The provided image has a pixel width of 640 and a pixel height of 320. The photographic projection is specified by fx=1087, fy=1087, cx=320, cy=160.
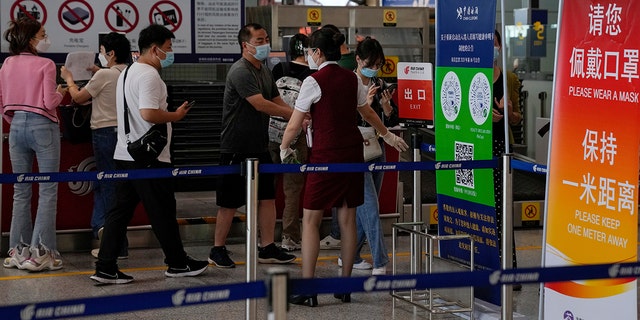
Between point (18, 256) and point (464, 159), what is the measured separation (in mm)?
3328

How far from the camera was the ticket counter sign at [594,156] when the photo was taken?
4668mm

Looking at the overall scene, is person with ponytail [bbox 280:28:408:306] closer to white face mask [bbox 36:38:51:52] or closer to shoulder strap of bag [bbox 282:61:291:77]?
shoulder strap of bag [bbox 282:61:291:77]

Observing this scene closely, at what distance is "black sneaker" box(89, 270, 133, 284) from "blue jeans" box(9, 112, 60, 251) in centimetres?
67

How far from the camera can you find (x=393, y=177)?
9117mm

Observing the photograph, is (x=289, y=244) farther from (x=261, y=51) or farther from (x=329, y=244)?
(x=261, y=51)

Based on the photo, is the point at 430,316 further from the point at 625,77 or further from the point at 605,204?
the point at 625,77

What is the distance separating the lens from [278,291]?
3400mm

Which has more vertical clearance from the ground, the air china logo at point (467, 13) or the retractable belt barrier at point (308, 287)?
the air china logo at point (467, 13)

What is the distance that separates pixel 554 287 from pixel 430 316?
1.07 metres

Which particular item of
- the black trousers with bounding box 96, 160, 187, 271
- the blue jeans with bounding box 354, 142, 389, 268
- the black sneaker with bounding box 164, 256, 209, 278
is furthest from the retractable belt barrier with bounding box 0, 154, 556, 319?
the black sneaker with bounding box 164, 256, 209, 278

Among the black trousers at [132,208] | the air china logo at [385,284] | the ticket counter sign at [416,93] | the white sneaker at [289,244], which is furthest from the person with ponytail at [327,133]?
the air china logo at [385,284]

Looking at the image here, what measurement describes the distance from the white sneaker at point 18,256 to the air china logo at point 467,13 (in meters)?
3.50

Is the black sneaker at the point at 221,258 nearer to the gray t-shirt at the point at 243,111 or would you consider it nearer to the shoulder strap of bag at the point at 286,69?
the gray t-shirt at the point at 243,111

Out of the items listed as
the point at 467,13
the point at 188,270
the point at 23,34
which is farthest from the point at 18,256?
the point at 467,13
